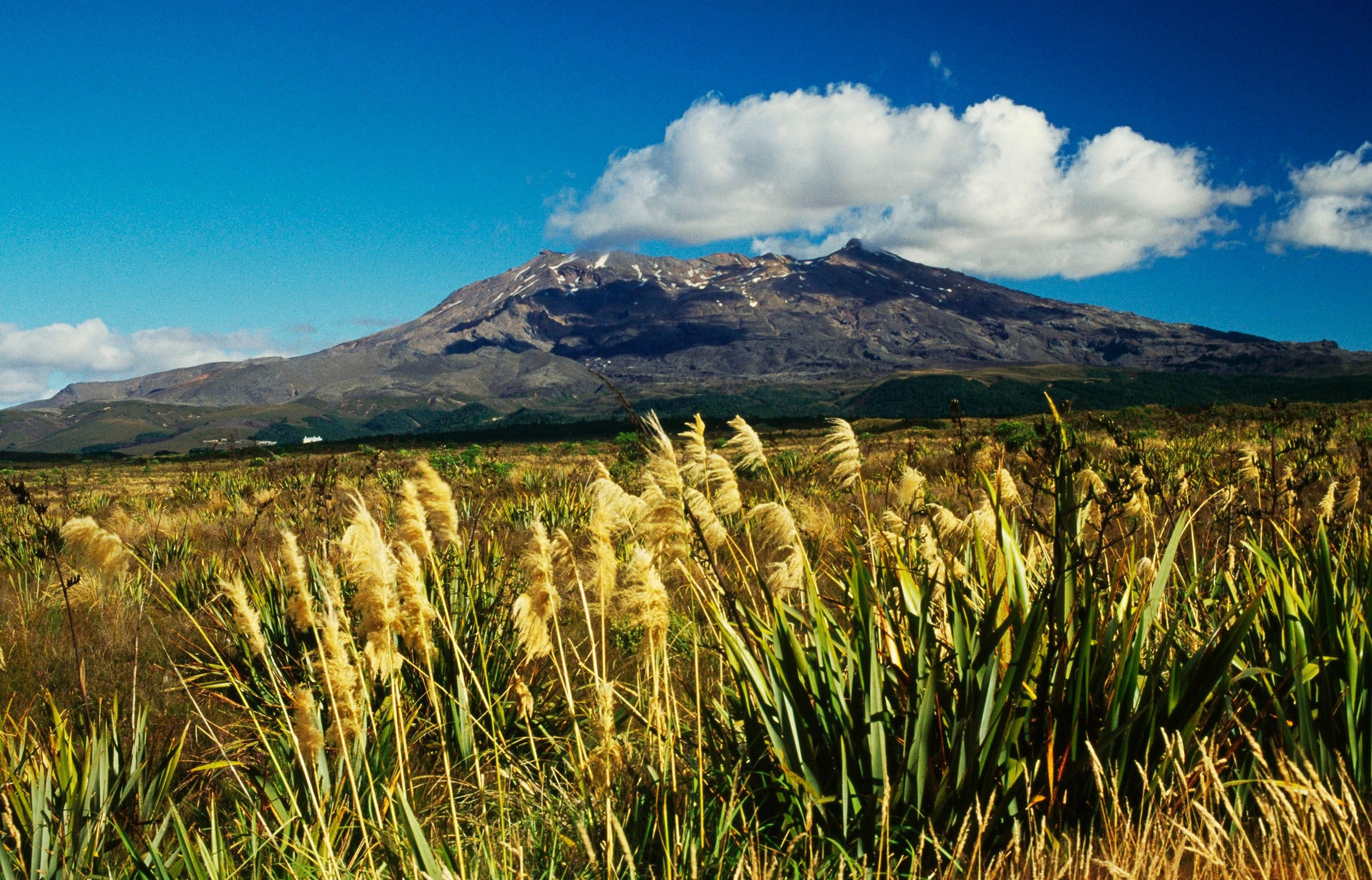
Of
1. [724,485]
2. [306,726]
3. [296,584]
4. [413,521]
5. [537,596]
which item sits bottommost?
[306,726]

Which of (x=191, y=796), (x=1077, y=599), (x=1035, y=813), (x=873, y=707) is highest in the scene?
(x=1077, y=599)

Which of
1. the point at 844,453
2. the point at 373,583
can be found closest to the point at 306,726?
the point at 373,583

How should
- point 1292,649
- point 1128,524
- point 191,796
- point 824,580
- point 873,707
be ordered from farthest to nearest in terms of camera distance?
point 1128,524 < point 824,580 < point 191,796 < point 1292,649 < point 873,707

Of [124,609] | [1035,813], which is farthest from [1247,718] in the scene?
[124,609]

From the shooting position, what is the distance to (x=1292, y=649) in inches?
110

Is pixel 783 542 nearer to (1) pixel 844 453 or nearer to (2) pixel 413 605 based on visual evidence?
(1) pixel 844 453

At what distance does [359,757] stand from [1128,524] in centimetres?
754

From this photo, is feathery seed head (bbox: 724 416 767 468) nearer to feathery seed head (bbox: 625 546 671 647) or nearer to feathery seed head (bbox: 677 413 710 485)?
feathery seed head (bbox: 677 413 710 485)

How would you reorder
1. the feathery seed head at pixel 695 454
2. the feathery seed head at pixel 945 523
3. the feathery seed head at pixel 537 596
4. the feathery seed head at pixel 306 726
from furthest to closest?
the feathery seed head at pixel 945 523, the feathery seed head at pixel 537 596, the feathery seed head at pixel 695 454, the feathery seed head at pixel 306 726

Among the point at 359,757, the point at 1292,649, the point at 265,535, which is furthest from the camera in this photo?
the point at 265,535

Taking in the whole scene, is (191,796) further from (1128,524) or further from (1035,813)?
(1128,524)

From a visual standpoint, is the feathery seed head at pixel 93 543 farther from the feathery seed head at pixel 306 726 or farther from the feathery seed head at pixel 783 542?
the feathery seed head at pixel 783 542

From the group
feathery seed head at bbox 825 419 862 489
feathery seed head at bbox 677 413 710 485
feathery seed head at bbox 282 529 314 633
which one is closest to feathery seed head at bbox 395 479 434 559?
feathery seed head at bbox 282 529 314 633

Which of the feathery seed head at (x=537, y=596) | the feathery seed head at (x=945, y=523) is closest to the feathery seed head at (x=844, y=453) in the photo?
the feathery seed head at (x=945, y=523)
